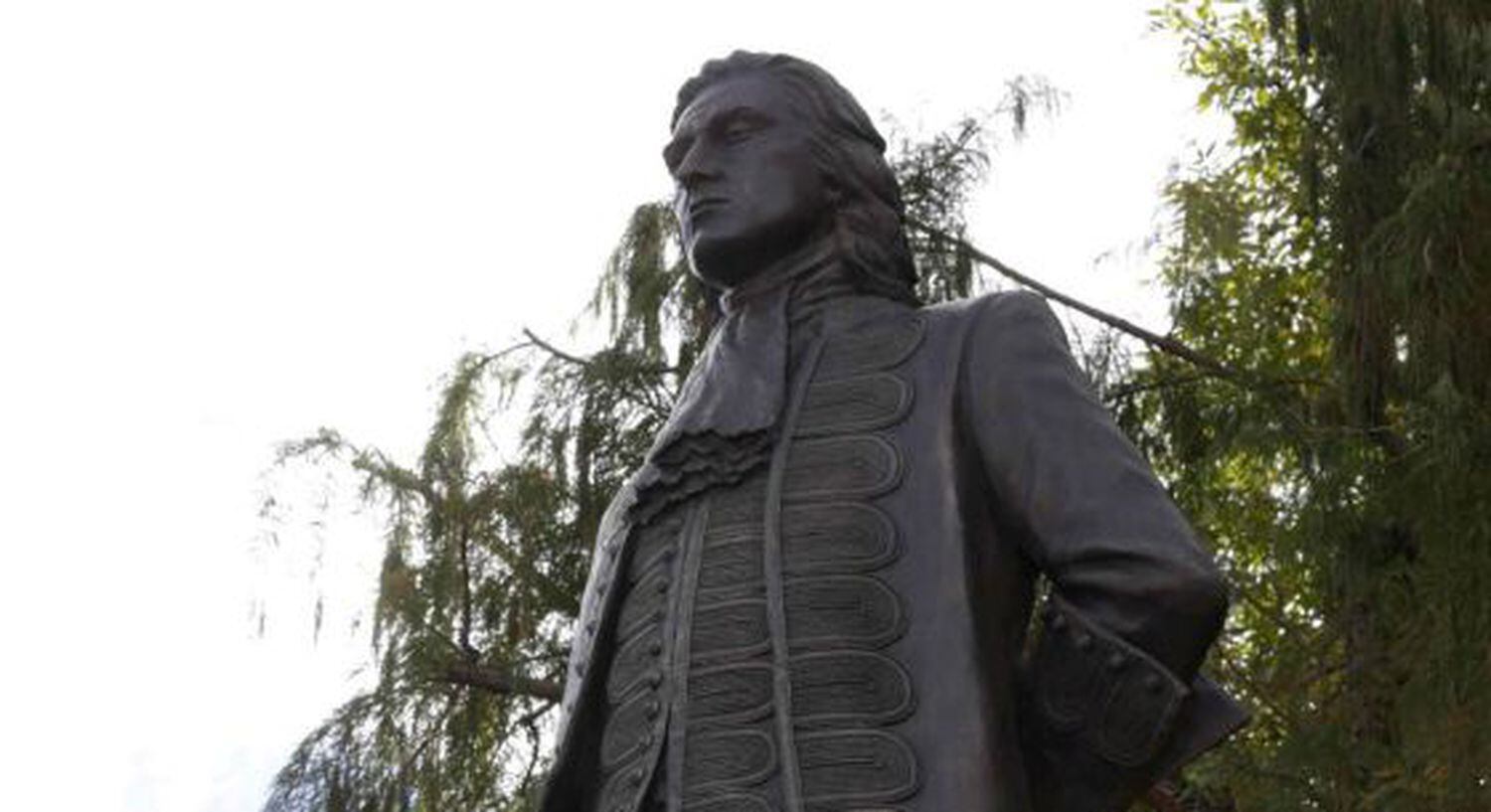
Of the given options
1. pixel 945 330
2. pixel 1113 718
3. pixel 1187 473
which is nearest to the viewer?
pixel 1113 718

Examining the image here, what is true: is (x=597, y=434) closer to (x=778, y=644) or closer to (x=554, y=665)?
(x=554, y=665)

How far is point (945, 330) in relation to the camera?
12.8ft

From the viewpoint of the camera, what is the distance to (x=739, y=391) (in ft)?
12.9

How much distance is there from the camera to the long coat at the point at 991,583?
11.4 feet

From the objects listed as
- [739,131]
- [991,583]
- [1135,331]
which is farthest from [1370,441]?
[991,583]

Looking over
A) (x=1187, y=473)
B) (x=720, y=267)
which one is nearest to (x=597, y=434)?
(x=1187, y=473)

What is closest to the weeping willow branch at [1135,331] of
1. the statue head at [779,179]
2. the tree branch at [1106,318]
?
the tree branch at [1106,318]

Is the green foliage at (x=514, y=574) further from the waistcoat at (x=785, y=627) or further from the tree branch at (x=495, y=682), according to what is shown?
the waistcoat at (x=785, y=627)

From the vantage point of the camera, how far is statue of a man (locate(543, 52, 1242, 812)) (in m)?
3.48

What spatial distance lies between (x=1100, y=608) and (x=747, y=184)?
927mm

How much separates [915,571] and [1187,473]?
22.2 ft

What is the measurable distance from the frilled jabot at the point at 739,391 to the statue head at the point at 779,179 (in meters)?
0.04

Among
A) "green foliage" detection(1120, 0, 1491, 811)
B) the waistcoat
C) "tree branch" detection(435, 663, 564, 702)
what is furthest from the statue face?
"tree branch" detection(435, 663, 564, 702)

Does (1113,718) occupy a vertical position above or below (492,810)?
below
